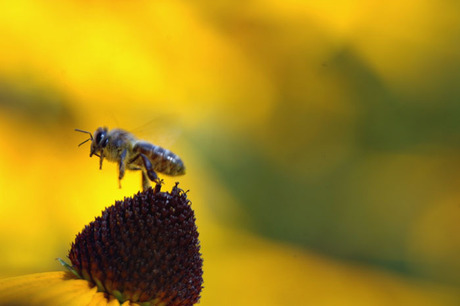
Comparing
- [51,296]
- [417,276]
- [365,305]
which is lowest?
[51,296]

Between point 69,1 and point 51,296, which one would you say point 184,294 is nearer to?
point 51,296

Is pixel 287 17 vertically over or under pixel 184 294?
over

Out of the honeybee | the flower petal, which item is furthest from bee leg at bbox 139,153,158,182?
the flower petal

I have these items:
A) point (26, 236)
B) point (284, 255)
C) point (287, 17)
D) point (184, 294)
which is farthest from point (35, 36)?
point (184, 294)

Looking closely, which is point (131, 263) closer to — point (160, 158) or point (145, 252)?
point (145, 252)

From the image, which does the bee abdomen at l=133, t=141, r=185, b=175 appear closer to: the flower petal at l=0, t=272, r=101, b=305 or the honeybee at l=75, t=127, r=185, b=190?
the honeybee at l=75, t=127, r=185, b=190

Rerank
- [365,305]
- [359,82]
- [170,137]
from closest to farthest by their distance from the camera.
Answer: [170,137]
[365,305]
[359,82]

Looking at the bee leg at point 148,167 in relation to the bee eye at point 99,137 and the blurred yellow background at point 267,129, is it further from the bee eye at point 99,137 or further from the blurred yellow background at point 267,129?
the blurred yellow background at point 267,129
